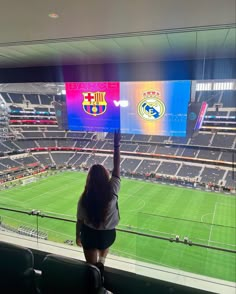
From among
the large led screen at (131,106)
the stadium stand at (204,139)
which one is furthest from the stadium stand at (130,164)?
the large led screen at (131,106)

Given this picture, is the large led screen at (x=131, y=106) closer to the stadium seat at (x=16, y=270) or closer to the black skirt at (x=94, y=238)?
the black skirt at (x=94, y=238)

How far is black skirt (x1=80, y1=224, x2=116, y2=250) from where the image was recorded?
5.05ft

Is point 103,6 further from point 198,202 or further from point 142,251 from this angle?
point 198,202

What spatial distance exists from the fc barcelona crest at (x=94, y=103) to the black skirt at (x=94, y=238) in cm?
132

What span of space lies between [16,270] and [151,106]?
1.70 m

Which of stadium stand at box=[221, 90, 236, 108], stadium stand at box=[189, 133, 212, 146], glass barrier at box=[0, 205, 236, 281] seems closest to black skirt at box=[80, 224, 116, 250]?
glass barrier at box=[0, 205, 236, 281]

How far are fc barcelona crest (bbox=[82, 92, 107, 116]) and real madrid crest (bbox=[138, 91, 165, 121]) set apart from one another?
0.39 metres

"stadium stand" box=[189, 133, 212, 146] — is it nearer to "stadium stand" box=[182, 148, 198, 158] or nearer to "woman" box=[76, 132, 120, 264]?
"stadium stand" box=[182, 148, 198, 158]

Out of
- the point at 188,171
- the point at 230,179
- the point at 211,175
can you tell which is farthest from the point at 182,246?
the point at 188,171

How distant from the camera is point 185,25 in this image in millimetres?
1345

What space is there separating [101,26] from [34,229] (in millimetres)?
1990

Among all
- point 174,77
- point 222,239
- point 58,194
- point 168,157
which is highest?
point 174,77

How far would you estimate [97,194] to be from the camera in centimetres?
145

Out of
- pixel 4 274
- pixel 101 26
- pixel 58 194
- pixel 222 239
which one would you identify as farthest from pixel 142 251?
pixel 58 194
